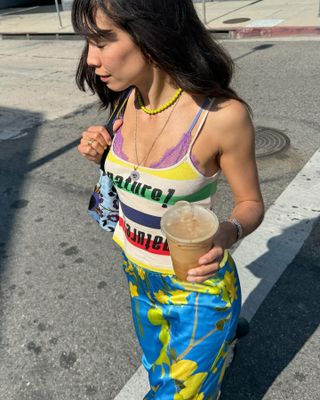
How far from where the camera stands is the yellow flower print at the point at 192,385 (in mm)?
1633

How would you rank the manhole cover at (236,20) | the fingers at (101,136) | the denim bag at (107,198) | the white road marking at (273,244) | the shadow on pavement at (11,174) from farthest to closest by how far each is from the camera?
the manhole cover at (236,20) < the shadow on pavement at (11,174) < the white road marking at (273,244) < the denim bag at (107,198) < the fingers at (101,136)

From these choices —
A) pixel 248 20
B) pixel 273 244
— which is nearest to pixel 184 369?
pixel 273 244

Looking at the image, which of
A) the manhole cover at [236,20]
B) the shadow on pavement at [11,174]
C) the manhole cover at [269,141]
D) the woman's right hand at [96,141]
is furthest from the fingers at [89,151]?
the manhole cover at [236,20]

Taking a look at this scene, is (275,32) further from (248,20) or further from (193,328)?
(193,328)

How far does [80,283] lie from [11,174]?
7.67 feet

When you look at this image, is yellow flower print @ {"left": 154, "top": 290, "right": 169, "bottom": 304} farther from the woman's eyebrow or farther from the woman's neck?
the woman's eyebrow

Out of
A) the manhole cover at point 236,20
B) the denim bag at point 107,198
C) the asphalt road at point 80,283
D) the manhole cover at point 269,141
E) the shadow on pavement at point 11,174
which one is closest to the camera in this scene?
the denim bag at point 107,198

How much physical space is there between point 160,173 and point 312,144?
3736mm

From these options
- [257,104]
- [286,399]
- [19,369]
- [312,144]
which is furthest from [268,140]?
[19,369]

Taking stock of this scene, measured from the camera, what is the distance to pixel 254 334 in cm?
268

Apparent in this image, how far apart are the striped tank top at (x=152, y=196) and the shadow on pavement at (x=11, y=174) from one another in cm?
167

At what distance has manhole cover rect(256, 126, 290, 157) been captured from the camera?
4.80 meters

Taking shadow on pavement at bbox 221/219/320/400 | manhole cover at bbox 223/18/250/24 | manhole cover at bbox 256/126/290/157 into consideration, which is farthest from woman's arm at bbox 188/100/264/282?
manhole cover at bbox 223/18/250/24

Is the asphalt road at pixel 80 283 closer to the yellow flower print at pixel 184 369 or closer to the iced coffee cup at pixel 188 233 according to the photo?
the yellow flower print at pixel 184 369
